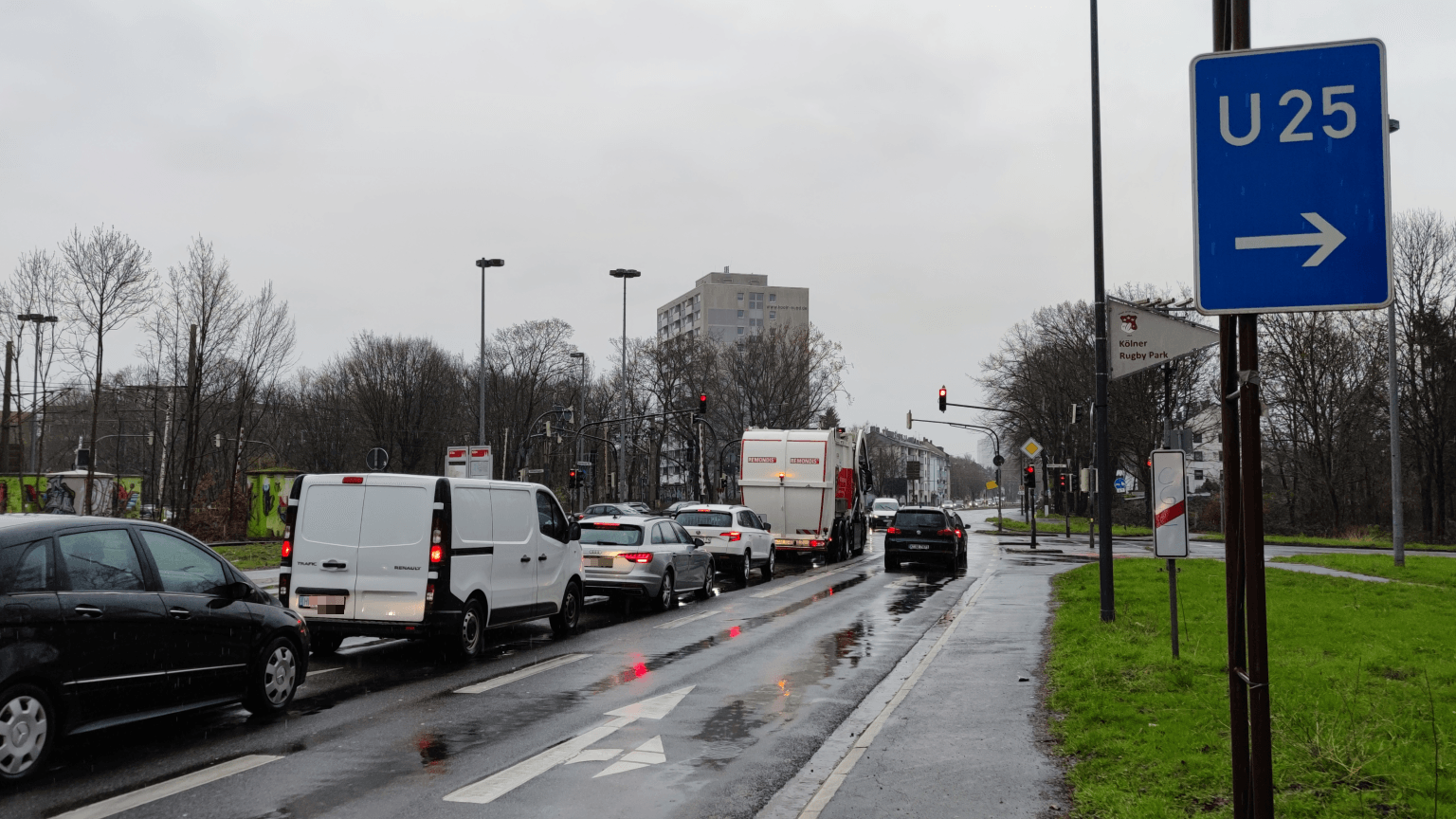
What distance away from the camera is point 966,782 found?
22.1ft

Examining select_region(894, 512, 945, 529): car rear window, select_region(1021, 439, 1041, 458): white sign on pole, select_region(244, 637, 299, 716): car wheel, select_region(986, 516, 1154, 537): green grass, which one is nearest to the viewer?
select_region(244, 637, 299, 716): car wheel

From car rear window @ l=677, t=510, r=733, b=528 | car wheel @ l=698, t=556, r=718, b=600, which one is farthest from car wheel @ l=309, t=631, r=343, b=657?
car rear window @ l=677, t=510, r=733, b=528

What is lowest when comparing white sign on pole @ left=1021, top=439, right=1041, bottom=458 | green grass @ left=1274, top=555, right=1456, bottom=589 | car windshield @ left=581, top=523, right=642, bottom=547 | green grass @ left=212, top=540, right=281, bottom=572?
green grass @ left=212, top=540, right=281, bottom=572

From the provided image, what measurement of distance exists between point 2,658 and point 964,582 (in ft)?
68.2

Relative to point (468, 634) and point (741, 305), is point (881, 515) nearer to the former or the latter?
point (468, 634)

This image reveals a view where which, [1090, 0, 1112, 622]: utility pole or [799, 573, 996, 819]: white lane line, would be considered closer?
[799, 573, 996, 819]: white lane line

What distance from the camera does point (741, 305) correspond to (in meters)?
130

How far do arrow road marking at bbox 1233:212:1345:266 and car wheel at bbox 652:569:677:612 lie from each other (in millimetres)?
14828

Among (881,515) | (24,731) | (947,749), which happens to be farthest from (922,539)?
(881,515)

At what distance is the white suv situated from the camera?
24312mm

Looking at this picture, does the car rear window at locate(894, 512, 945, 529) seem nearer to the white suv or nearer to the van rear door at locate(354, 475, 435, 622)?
the white suv

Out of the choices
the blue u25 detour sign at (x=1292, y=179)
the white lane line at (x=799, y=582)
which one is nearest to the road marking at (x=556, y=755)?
the blue u25 detour sign at (x=1292, y=179)

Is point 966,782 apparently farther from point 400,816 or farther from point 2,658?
point 2,658

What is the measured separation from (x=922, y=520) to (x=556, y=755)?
2201 cm
